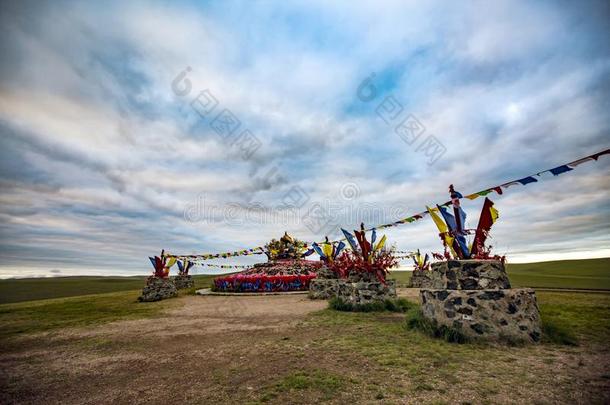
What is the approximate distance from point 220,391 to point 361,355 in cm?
259

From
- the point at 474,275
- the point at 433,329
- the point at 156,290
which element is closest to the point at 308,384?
the point at 433,329

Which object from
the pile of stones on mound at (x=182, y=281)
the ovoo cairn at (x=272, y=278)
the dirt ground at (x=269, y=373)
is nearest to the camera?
the dirt ground at (x=269, y=373)

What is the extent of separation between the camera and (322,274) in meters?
16.2

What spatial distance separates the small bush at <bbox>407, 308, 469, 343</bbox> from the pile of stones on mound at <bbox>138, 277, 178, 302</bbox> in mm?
16561

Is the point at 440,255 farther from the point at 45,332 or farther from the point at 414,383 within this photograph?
the point at 45,332

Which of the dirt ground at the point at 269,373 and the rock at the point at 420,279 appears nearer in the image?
the dirt ground at the point at 269,373

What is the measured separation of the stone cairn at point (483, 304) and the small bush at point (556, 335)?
0.87ft

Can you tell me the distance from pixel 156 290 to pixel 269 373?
54.2 feet

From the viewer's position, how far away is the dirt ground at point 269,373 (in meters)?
3.39

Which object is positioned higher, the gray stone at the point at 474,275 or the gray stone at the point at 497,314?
the gray stone at the point at 474,275

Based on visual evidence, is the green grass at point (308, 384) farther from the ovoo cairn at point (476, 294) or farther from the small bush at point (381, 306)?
the small bush at point (381, 306)

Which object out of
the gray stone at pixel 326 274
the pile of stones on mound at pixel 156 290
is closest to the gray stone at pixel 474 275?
the gray stone at pixel 326 274

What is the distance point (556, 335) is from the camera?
17.9ft

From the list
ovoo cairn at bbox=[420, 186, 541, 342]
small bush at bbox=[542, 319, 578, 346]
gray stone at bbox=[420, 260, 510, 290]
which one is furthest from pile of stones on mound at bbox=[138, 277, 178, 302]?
small bush at bbox=[542, 319, 578, 346]
